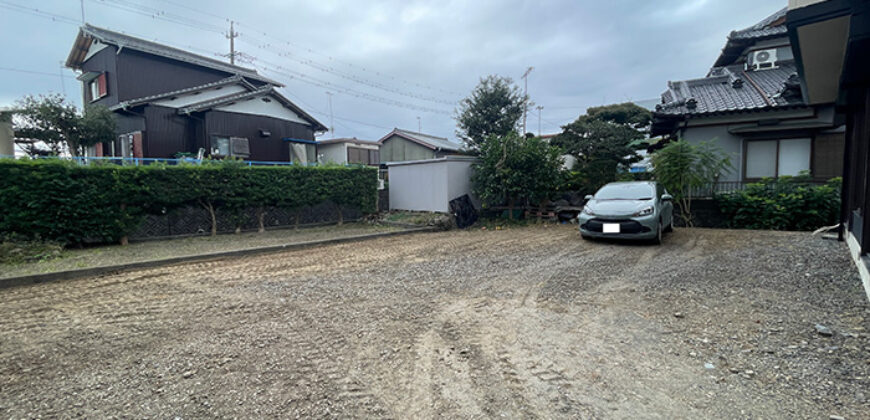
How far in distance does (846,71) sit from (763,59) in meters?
10.7

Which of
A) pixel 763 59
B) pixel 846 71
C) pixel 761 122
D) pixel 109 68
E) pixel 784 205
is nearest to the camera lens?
pixel 846 71

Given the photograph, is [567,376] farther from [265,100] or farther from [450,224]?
[265,100]

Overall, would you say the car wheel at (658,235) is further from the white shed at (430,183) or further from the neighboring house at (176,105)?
the neighboring house at (176,105)

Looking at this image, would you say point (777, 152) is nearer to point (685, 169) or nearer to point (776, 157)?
point (776, 157)

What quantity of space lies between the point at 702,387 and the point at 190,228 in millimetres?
8990

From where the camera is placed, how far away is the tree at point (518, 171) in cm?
952

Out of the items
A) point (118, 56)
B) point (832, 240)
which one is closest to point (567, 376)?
point (832, 240)

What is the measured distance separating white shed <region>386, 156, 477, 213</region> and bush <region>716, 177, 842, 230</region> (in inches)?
253

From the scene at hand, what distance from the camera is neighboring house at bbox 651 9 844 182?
865 cm

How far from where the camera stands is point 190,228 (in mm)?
7758

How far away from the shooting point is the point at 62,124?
1064 centimetres

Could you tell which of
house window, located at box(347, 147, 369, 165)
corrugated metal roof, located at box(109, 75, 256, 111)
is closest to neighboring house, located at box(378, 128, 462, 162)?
house window, located at box(347, 147, 369, 165)

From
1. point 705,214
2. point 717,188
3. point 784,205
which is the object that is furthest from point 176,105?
point 784,205

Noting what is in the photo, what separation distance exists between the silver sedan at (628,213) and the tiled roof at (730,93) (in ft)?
14.2
